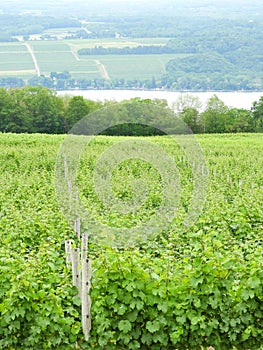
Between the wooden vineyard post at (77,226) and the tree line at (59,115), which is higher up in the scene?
the wooden vineyard post at (77,226)

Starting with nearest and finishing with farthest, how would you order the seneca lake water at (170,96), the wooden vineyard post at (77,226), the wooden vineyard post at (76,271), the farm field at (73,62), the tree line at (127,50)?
the wooden vineyard post at (76,271) < the wooden vineyard post at (77,226) < the seneca lake water at (170,96) < the farm field at (73,62) < the tree line at (127,50)

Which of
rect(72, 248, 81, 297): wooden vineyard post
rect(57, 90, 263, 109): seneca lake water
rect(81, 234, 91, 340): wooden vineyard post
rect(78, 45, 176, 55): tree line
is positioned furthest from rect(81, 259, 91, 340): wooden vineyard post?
rect(78, 45, 176, 55): tree line

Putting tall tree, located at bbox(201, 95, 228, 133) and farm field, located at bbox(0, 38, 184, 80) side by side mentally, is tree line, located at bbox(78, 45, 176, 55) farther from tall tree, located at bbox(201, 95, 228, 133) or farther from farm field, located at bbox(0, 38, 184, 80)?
tall tree, located at bbox(201, 95, 228, 133)

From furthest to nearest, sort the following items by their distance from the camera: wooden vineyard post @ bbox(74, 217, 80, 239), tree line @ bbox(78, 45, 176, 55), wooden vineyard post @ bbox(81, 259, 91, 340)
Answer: tree line @ bbox(78, 45, 176, 55) < wooden vineyard post @ bbox(74, 217, 80, 239) < wooden vineyard post @ bbox(81, 259, 91, 340)

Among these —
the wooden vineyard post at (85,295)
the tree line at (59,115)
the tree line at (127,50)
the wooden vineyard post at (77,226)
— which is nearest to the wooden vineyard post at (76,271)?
the wooden vineyard post at (85,295)

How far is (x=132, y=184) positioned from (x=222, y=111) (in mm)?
40897

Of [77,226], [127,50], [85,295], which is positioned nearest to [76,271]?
[85,295]

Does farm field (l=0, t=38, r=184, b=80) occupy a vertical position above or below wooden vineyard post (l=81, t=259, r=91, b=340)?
below

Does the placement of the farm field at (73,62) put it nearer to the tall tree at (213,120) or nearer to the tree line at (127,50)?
the tree line at (127,50)

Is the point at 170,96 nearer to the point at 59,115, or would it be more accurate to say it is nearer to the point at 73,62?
the point at 59,115

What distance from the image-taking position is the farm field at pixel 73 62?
140 meters

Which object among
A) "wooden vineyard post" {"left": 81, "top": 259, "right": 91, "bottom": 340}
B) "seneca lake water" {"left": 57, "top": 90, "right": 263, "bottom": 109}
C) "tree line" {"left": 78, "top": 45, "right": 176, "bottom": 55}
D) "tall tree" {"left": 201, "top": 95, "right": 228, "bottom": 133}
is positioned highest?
"wooden vineyard post" {"left": 81, "top": 259, "right": 91, "bottom": 340}

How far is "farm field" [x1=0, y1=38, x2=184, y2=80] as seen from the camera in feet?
459

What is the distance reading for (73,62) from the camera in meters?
153
